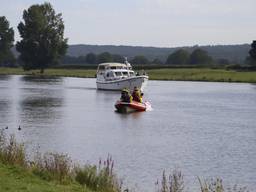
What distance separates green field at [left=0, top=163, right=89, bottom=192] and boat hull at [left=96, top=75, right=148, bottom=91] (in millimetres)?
60500

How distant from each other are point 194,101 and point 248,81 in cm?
4144

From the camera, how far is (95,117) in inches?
1823

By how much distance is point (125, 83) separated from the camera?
7888 centimetres

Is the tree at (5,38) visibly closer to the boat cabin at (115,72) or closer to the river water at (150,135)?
the boat cabin at (115,72)

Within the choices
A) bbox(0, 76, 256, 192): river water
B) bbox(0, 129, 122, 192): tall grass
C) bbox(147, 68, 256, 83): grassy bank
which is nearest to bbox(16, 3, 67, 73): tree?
bbox(147, 68, 256, 83): grassy bank

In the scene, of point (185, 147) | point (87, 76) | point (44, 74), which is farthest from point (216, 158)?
point (44, 74)

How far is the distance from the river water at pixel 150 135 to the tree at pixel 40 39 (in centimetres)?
7156

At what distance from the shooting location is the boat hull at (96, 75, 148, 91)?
76938 millimetres

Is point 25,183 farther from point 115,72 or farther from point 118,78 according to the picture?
point 115,72

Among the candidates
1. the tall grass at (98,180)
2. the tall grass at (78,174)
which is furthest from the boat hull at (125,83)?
the tall grass at (98,180)

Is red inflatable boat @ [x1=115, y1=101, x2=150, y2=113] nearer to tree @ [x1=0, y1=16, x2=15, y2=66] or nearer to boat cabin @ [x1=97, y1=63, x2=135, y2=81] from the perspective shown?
boat cabin @ [x1=97, y1=63, x2=135, y2=81]

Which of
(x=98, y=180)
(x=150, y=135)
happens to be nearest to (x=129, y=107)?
(x=150, y=135)

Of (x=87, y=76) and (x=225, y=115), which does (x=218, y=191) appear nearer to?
(x=225, y=115)

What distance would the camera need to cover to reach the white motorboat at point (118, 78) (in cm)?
7712
